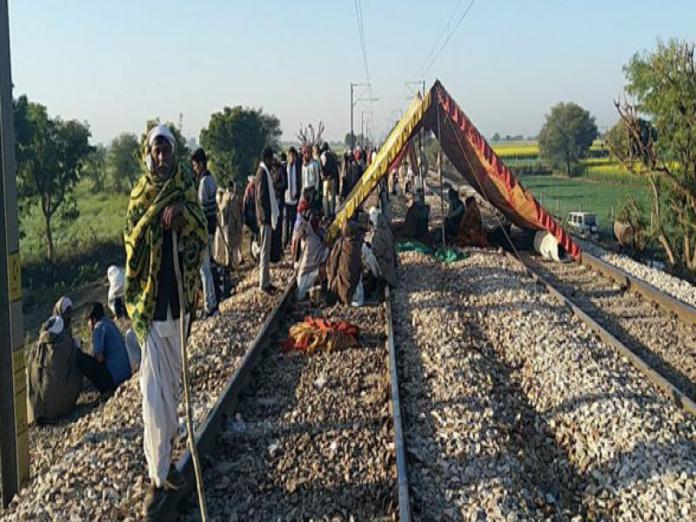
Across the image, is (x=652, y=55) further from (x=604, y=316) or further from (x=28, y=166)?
(x=28, y=166)

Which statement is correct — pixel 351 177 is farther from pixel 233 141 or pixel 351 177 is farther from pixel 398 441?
pixel 233 141

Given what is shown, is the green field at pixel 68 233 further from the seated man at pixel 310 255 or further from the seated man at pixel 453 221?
the seated man at pixel 310 255

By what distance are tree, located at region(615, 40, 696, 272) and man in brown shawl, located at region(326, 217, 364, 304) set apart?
34.8 feet

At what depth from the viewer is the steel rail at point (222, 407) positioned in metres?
4.48

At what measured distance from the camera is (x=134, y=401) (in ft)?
21.7

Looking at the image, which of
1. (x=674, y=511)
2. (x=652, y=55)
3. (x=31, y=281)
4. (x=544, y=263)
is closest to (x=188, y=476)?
(x=674, y=511)

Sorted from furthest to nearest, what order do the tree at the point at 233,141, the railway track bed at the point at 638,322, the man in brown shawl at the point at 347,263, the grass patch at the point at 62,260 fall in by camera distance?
the tree at the point at 233,141
the grass patch at the point at 62,260
the man in brown shawl at the point at 347,263
the railway track bed at the point at 638,322

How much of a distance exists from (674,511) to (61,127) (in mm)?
24633

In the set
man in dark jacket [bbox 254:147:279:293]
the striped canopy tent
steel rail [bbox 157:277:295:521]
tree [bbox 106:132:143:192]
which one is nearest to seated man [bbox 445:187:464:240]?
the striped canopy tent

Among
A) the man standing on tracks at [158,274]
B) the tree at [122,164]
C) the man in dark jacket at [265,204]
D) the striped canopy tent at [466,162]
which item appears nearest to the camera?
the man standing on tracks at [158,274]

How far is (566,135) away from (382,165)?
83.0 m

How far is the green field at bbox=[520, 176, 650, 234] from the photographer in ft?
69.8

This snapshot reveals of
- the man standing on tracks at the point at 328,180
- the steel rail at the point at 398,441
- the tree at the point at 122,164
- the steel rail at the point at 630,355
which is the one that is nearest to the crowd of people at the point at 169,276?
the man standing on tracks at the point at 328,180

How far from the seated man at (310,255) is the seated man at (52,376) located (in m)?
3.92
